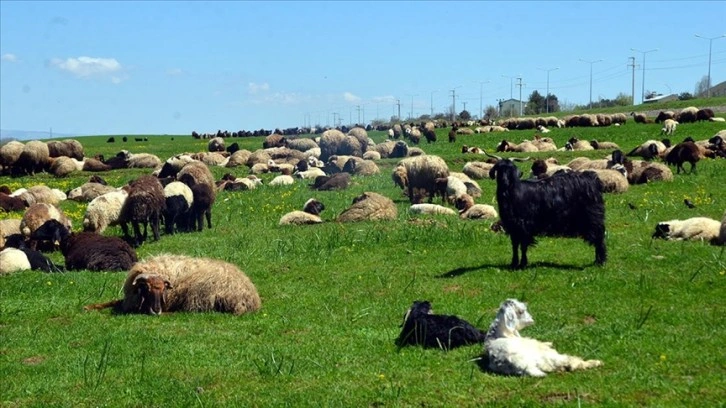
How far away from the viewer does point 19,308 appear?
13508mm

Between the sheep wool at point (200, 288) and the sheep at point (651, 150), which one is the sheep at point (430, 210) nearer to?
Result: the sheep wool at point (200, 288)

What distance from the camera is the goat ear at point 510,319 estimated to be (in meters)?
8.79

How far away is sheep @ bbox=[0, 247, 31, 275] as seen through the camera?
55.7ft

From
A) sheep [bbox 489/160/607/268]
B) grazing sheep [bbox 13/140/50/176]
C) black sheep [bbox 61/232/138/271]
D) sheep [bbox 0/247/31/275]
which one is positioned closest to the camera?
sheep [bbox 489/160/607/268]

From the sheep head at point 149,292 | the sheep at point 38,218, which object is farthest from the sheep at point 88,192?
the sheep head at point 149,292

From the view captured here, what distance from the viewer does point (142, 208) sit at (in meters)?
21.0

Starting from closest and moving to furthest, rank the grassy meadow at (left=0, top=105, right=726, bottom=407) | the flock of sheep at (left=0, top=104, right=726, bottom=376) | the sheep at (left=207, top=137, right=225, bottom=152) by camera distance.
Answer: the grassy meadow at (left=0, top=105, right=726, bottom=407) < the flock of sheep at (left=0, top=104, right=726, bottom=376) < the sheep at (left=207, top=137, right=225, bottom=152)

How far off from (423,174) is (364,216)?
5.20m

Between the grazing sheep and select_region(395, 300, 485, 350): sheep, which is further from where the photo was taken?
the grazing sheep

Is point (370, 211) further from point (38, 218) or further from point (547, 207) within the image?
point (38, 218)

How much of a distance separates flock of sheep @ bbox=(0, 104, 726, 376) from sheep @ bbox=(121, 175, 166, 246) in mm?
34

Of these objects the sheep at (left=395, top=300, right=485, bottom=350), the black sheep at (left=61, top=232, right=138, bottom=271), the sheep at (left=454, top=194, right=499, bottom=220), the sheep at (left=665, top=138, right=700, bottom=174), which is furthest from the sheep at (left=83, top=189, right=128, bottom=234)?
the sheep at (left=665, top=138, right=700, bottom=174)

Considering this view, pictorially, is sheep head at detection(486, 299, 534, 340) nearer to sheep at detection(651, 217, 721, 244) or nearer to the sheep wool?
the sheep wool

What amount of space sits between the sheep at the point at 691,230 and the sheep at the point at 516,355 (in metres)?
7.92
